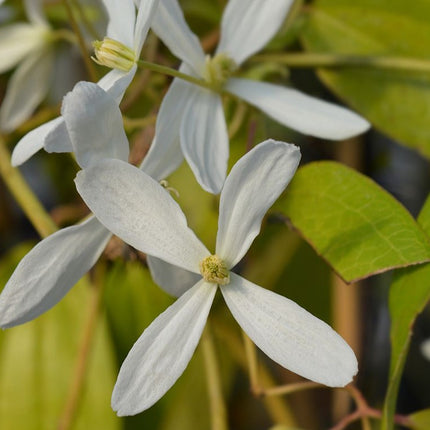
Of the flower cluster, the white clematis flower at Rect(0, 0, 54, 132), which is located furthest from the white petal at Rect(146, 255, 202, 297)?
the white clematis flower at Rect(0, 0, 54, 132)

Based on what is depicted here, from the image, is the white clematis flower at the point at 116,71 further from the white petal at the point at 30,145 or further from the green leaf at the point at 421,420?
the green leaf at the point at 421,420

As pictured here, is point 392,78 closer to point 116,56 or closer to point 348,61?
point 348,61

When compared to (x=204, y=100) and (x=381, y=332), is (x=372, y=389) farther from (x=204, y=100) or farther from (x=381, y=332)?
(x=204, y=100)

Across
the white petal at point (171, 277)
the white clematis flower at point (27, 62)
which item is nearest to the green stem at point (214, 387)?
the white petal at point (171, 277)

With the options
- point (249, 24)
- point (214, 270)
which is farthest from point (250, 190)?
point (249, 24)

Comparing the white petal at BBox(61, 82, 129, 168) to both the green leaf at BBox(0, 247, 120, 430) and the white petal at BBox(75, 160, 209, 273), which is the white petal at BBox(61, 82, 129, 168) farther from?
the green leaf at BBox(0, 247, 120, 430)

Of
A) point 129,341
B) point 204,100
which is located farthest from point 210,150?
point 129,341

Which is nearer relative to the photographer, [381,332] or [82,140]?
[82,140]
